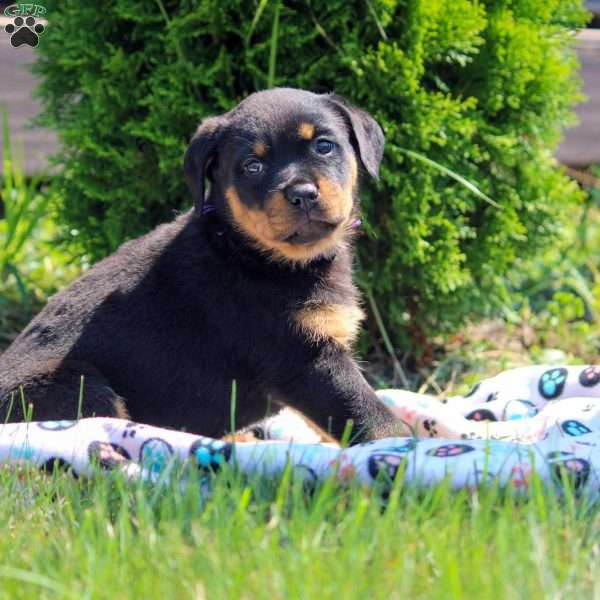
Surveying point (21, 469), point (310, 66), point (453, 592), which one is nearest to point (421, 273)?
point (310, 66)

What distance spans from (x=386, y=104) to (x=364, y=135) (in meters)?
0.81

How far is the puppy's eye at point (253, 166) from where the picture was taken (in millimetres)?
3295

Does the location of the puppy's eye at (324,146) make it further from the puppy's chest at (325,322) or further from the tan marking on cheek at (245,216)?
the puppy's chest at (325,322)

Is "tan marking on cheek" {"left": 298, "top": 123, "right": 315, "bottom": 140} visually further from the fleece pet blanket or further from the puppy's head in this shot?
the fleece pet blanket

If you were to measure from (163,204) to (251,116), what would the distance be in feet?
4.34

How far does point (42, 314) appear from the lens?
3.51 m

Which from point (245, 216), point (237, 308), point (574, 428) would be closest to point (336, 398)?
point (237, 308)

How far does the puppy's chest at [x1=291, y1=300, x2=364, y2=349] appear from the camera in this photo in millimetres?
3252

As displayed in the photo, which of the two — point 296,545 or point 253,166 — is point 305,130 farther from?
point 296,545

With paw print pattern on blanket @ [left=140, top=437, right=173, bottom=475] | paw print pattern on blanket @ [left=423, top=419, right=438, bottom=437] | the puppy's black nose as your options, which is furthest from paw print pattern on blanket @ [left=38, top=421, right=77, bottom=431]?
paw print pattern on blanket @ [left=423, top=419, right=438, bottom=437]

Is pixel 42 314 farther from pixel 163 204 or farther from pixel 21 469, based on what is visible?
pixel 163 204

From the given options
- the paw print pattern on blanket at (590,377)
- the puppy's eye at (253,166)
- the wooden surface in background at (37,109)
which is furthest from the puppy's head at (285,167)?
the wooden surface in background at (37,109)

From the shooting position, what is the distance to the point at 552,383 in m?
3.92

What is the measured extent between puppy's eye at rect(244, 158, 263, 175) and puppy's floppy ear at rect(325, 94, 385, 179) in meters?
0.39
